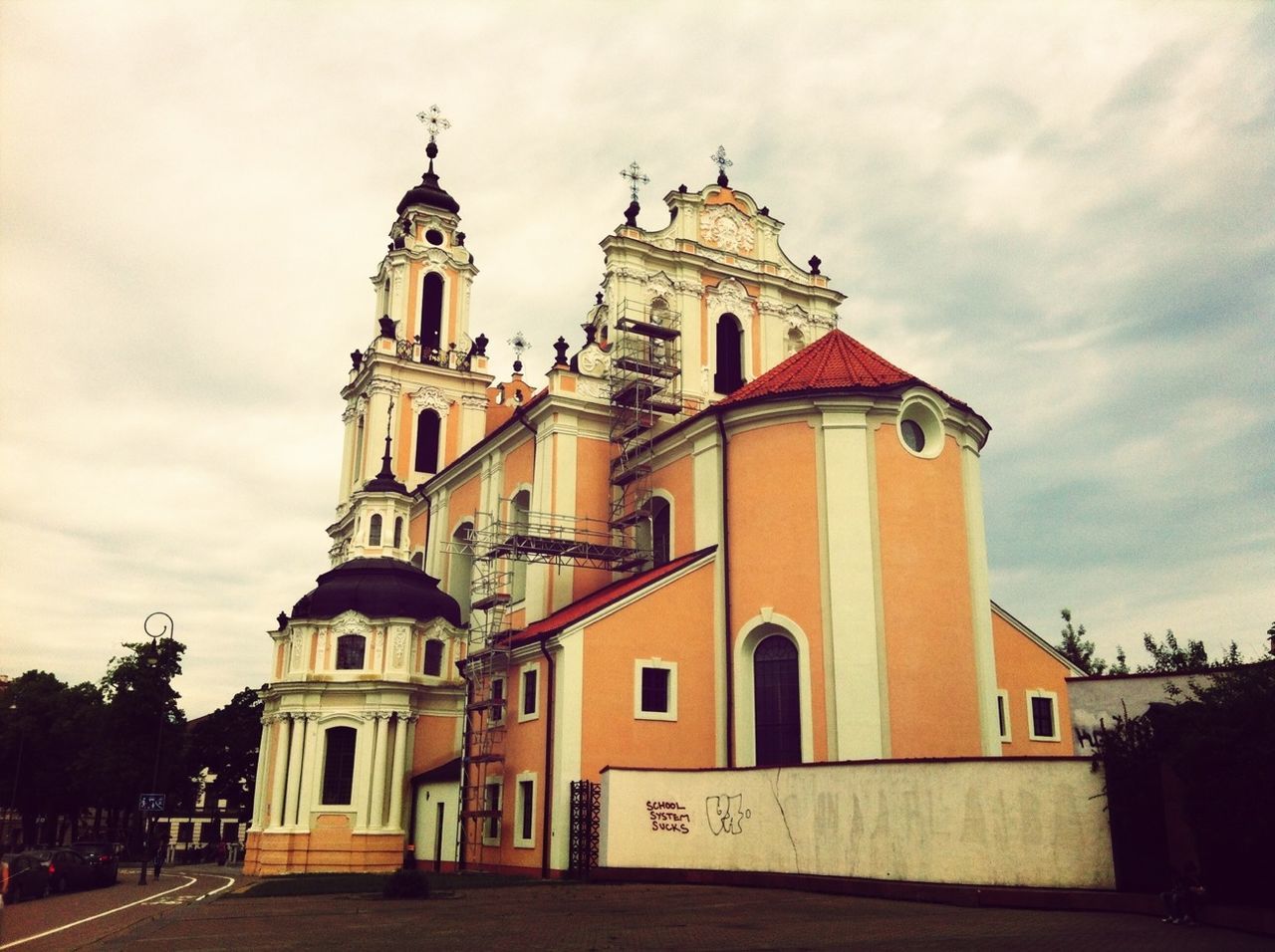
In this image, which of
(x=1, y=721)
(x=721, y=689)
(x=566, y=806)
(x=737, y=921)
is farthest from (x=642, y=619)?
(x=1, y=721)

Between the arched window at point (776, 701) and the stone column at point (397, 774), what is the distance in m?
12.8

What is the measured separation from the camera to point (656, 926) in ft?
46.6

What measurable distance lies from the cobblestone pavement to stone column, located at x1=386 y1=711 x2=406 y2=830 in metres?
13.3

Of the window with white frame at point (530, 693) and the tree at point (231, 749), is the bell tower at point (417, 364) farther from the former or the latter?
the tree at point (231, 749)

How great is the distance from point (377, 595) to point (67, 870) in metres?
11.4

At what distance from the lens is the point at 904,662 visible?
2373 centimetres

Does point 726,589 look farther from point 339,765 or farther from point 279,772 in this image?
point 279,772

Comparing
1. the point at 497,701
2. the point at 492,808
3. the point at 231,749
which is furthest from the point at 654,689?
the point at 231,749

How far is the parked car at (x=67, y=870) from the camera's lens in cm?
2586

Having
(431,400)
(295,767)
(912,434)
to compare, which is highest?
(431,400)

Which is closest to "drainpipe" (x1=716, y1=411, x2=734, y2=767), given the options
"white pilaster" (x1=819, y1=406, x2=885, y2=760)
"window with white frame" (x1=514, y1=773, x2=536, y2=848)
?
"white pilaster" (x1=819, y1=406, x2=885, y2=760)

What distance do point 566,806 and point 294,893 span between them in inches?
227

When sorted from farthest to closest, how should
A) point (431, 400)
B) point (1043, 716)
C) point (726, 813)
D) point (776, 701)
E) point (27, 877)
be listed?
1. point (431, 400)
2. point (1043, 716)
3. point (776, 701)
4. point (27, 877)
5. point (726, 813)

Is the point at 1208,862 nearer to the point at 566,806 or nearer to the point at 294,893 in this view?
the point at 566,806
